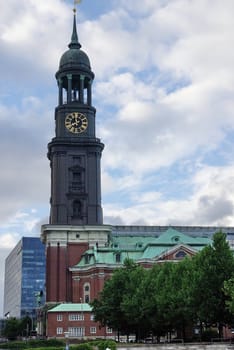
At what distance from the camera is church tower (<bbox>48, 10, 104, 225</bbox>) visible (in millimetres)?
141125

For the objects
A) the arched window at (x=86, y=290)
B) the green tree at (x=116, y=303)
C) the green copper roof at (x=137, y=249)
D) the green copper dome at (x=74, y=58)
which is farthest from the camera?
the green copper dome at (x=74, y=58)

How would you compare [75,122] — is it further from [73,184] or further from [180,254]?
[180,254]

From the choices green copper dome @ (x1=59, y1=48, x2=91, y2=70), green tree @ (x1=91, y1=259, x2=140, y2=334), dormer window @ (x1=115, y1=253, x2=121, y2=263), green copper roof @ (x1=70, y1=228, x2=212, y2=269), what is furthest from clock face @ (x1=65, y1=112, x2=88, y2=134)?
green tree @ (x1=91, y1=259, x2=140, y2=334)

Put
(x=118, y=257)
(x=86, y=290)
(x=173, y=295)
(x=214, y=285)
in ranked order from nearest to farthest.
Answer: (x=214, y=285) → (x=173, y=295) → (x=86, y=290) → (x=118, y=257)

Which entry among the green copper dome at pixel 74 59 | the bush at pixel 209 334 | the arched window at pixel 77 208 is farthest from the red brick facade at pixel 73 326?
the green copper dome at pixel 74 59

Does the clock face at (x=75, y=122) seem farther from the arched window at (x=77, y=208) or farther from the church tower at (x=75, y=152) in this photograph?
the arched window at (x=77, y=208)

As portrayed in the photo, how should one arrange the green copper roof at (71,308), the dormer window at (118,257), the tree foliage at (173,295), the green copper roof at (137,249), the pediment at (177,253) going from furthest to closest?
the dormer window at (118,257)
the green copper roof at (137,249)
the pediment at (177,253)
the green copper roof at (71,308)
the tree foliage at (173,295)

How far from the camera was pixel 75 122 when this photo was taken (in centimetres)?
14662

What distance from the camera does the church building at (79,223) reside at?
135500 millimetres

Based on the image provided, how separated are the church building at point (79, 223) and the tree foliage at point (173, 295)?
3101 centimetres

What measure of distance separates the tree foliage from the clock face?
168ft

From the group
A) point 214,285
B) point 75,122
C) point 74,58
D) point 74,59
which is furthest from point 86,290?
point 214,285

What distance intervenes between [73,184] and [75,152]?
7.45 meters

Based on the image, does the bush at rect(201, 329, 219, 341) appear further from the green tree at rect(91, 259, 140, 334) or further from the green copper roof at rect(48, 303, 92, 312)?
the green copper roof at rect(48, 303, 92, 312)
